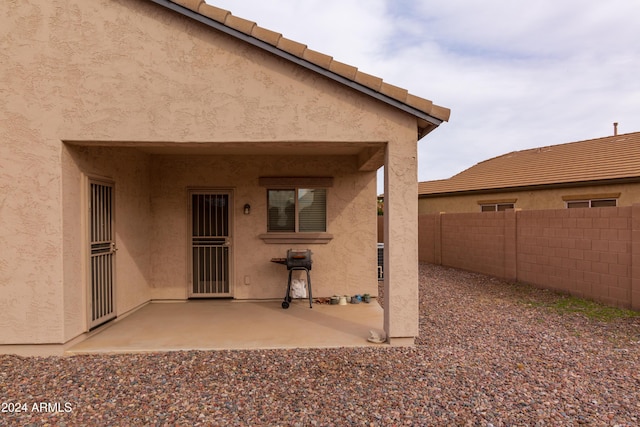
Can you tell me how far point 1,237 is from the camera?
17.3 feet

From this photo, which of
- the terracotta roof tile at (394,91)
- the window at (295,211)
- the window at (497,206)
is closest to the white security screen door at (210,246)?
the window at (295,211)

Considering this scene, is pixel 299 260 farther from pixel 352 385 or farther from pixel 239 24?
pixel 239 24

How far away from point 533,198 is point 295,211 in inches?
425

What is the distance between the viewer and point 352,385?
4.46 meters

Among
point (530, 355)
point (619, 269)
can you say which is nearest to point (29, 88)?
point (530, 355)

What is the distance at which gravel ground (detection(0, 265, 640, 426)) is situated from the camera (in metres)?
3.81

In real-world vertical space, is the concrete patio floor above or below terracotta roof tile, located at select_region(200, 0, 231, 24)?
below

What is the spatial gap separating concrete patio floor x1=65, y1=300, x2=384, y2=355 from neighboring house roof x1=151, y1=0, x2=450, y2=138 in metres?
3.46

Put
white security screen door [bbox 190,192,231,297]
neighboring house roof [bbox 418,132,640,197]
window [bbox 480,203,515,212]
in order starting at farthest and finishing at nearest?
window [bbox 480,203,515,212] < neighboring house roof [bbox 418,132,640,197] < white security screen door [bbox 190,192,231,297]

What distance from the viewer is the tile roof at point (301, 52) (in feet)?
17.3

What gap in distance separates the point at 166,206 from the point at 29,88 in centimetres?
353

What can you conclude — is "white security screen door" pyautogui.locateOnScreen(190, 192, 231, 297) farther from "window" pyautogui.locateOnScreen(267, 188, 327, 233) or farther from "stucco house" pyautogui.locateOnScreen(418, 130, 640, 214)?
"stucco house" pyautogui.locateOnScreen(418, 130, 640, 214)

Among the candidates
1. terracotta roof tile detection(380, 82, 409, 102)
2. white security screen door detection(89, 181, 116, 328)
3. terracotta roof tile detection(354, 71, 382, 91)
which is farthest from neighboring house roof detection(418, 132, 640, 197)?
white security screen door detection(89, 181, 116, 328)

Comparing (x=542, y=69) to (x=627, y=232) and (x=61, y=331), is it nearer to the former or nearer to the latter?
(x=627, y=232)
